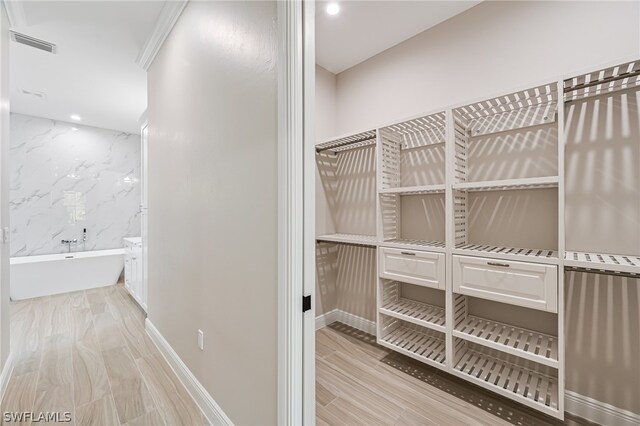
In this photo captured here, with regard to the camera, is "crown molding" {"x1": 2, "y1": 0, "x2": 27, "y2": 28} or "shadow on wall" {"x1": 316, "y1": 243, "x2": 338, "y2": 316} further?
"shadow on wall" {"x1": 316, "y1": 243, "x2": 338, "y2": 316}

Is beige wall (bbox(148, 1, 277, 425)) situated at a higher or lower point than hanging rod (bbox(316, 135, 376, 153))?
lower

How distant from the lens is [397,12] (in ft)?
6.76

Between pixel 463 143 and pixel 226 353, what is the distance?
6.79 feet

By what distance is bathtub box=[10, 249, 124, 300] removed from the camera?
3.58m

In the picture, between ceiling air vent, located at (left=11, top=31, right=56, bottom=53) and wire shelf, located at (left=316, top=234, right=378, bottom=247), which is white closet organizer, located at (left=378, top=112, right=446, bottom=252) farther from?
ceiling air vent, located at (left=11, top=31, right=56, bottom=53)

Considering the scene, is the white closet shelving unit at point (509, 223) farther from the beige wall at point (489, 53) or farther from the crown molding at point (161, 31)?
the crown molding at point (161, 31)

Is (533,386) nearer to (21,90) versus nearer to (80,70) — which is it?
(80,70)

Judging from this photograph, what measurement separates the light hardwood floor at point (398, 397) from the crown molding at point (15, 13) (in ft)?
11.2

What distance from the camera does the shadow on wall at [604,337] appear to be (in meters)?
1.43

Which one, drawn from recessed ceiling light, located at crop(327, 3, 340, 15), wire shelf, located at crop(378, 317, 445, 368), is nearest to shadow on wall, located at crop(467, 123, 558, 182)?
wire shelf, located at crop(378, 317, 445, 368)

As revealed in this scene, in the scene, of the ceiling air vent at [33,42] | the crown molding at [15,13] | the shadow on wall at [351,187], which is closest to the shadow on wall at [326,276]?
the shadow on wall at [351,187]

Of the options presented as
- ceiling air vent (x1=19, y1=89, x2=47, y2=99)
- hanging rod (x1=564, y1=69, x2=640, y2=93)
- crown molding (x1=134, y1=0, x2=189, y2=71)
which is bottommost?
hanging rod (x1=564, y1=69, x2=640, y2=93)

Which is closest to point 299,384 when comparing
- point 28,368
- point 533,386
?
point 533,386

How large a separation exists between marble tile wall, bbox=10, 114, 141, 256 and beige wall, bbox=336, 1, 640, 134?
15.4 feet
